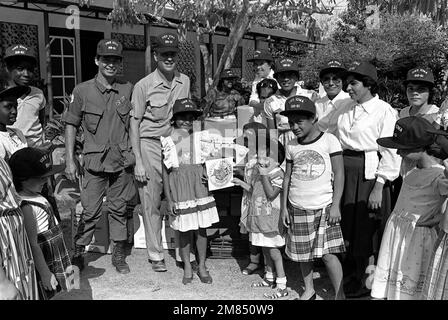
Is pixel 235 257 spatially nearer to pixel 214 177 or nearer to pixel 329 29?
pixel 214 177

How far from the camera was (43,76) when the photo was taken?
9.40 metres

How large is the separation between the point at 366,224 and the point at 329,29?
39.6 feet

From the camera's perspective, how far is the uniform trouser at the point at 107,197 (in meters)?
4.18

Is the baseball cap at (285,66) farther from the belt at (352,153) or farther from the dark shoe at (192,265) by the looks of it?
the dark shoe at (192,265)

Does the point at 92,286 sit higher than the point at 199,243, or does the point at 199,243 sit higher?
the point at 199,243

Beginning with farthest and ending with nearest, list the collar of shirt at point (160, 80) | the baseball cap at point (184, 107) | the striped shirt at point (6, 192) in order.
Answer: the collar of shirt at point (160, 80)
the baseball cap at point (184, 107)
the striped shirt at point (6, 192)

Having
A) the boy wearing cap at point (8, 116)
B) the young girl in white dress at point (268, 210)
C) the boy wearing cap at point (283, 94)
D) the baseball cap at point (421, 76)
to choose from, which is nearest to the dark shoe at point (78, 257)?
the boy wearing cap at point (8, 116)

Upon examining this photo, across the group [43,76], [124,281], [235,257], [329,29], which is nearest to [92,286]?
[124,281]

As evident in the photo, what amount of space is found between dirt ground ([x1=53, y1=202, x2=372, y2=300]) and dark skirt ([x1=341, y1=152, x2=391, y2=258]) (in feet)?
Result: 1.65

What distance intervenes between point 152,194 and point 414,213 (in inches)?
93.8

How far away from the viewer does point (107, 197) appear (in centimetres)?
424

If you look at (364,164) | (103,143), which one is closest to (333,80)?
(364,164)

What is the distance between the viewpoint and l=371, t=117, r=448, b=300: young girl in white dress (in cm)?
273

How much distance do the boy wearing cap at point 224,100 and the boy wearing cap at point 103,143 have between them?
1.83 metres
